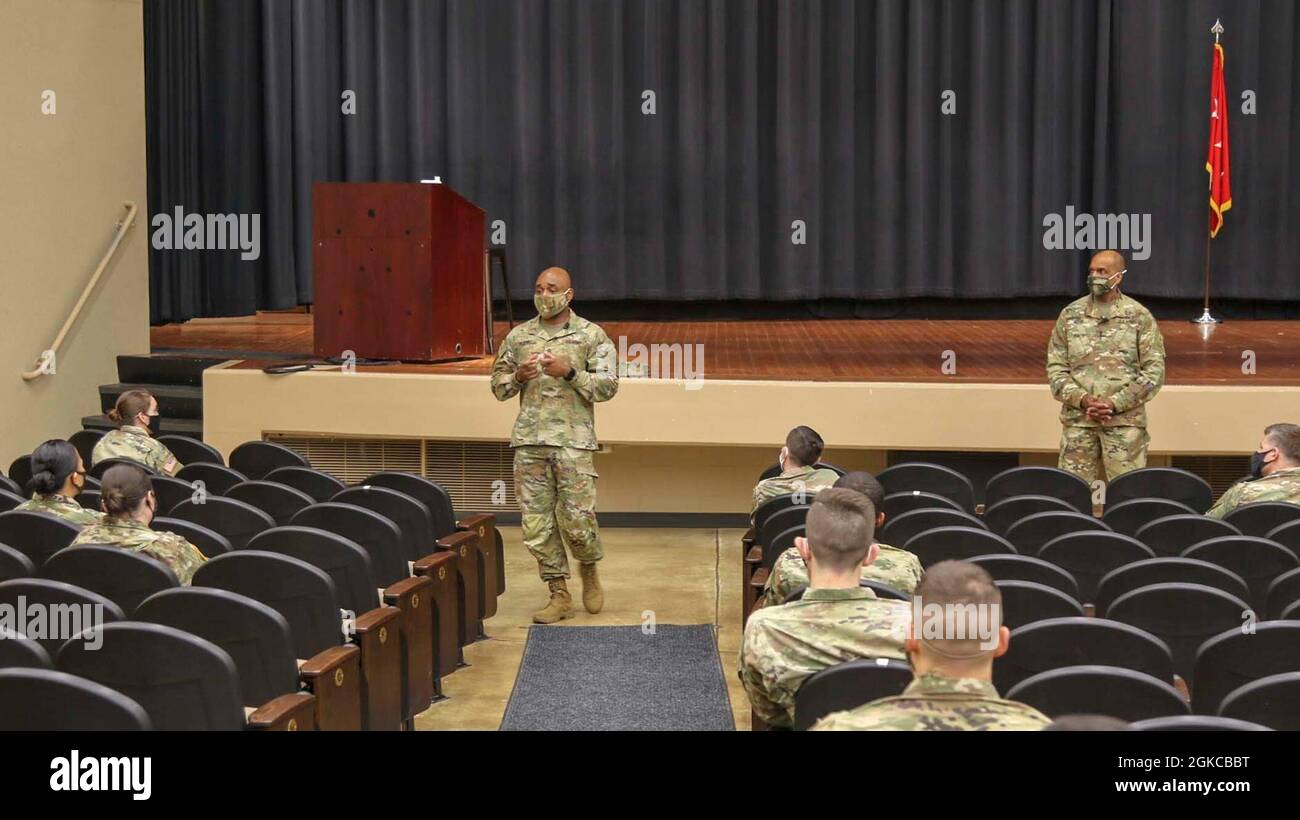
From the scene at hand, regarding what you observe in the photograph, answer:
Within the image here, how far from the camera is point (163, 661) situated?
340 centimetres

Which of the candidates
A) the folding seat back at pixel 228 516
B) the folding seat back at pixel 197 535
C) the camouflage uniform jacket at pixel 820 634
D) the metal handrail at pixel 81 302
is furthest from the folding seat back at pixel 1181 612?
the metal handrail at pixel 81 302

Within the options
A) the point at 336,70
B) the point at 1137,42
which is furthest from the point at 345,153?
the point at 1137,42

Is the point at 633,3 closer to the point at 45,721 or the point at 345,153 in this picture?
the point at 345,153

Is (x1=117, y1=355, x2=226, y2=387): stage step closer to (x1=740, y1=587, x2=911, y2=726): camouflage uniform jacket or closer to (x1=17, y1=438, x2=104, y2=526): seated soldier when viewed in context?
(x1=17, y1=438, x2=104, y2=526): seated soldier

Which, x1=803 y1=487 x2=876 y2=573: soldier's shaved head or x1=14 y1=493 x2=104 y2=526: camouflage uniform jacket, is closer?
x1=803 y1=487 x2=876 y2=573: soldier's shaved head

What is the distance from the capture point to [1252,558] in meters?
4.78

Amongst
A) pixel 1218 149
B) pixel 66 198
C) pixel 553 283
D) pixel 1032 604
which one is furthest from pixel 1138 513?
pixel 1218 149

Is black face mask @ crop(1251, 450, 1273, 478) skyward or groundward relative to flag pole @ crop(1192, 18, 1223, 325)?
groundward

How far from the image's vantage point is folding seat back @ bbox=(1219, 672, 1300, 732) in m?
3.13

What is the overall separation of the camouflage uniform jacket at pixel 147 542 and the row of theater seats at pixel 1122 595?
1.90 m

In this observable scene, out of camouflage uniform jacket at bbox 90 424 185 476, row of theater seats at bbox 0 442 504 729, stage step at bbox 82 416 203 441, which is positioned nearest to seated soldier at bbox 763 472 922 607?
row of theater seats at bbox 0 442 504 729

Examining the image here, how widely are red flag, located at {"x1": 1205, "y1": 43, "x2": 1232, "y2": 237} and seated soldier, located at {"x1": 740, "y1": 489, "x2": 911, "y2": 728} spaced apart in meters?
9.57

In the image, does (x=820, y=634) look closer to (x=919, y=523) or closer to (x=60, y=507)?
(x=919, y=523)
